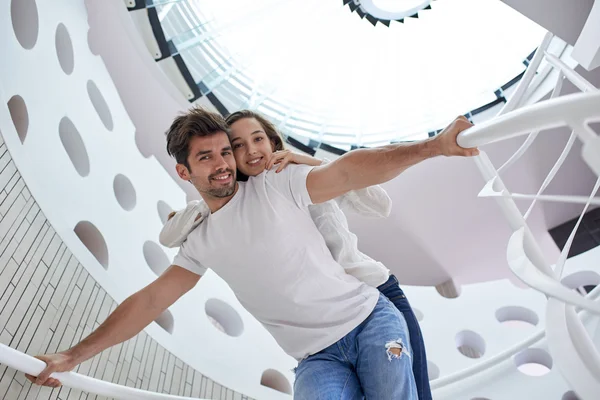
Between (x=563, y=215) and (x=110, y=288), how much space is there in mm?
4045

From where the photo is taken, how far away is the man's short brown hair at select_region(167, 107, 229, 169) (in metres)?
1.74

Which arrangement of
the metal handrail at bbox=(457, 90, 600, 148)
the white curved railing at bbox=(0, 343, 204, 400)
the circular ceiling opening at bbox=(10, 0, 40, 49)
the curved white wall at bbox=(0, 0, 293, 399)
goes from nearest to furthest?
the metal handrail at bbox=(457, 90, 600, 148), the white curved railing at bbox=(0, 343, 204, 400), the curved white wall at bbox=(0, 0, 293, 399), the circular ceiling opening at bbox=(10, 0, 40, 49)

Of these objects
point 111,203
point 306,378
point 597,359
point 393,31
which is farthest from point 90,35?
point 597,359

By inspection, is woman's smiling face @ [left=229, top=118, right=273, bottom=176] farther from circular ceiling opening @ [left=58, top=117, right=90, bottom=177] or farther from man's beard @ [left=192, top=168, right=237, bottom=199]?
circular ceiling opening @ [left=58, top=117, right=90, bottom=177]

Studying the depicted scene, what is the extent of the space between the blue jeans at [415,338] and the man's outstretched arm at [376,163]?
0.43 m

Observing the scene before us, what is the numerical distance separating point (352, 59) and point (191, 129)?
105 inches

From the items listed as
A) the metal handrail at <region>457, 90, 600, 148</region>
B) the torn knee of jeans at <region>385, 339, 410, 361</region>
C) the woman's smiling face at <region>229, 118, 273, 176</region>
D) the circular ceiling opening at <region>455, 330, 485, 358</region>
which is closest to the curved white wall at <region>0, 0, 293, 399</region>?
the woman's smiling face at <region>229, 118, 273, 176</region>

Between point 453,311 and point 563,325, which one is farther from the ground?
point 563,325

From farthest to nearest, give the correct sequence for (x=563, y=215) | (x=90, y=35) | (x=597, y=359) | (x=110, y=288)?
(x=563, y=215), (x=90, y=35), (x=110, y=288), (x=597, y=359)

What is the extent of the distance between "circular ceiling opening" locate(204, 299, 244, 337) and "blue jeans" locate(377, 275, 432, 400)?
1.80 m

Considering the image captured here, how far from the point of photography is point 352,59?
4.18 m

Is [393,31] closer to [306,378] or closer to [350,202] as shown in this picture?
[350,202]

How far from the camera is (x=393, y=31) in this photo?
13.3 ft

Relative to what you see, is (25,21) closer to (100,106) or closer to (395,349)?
(100,106)
